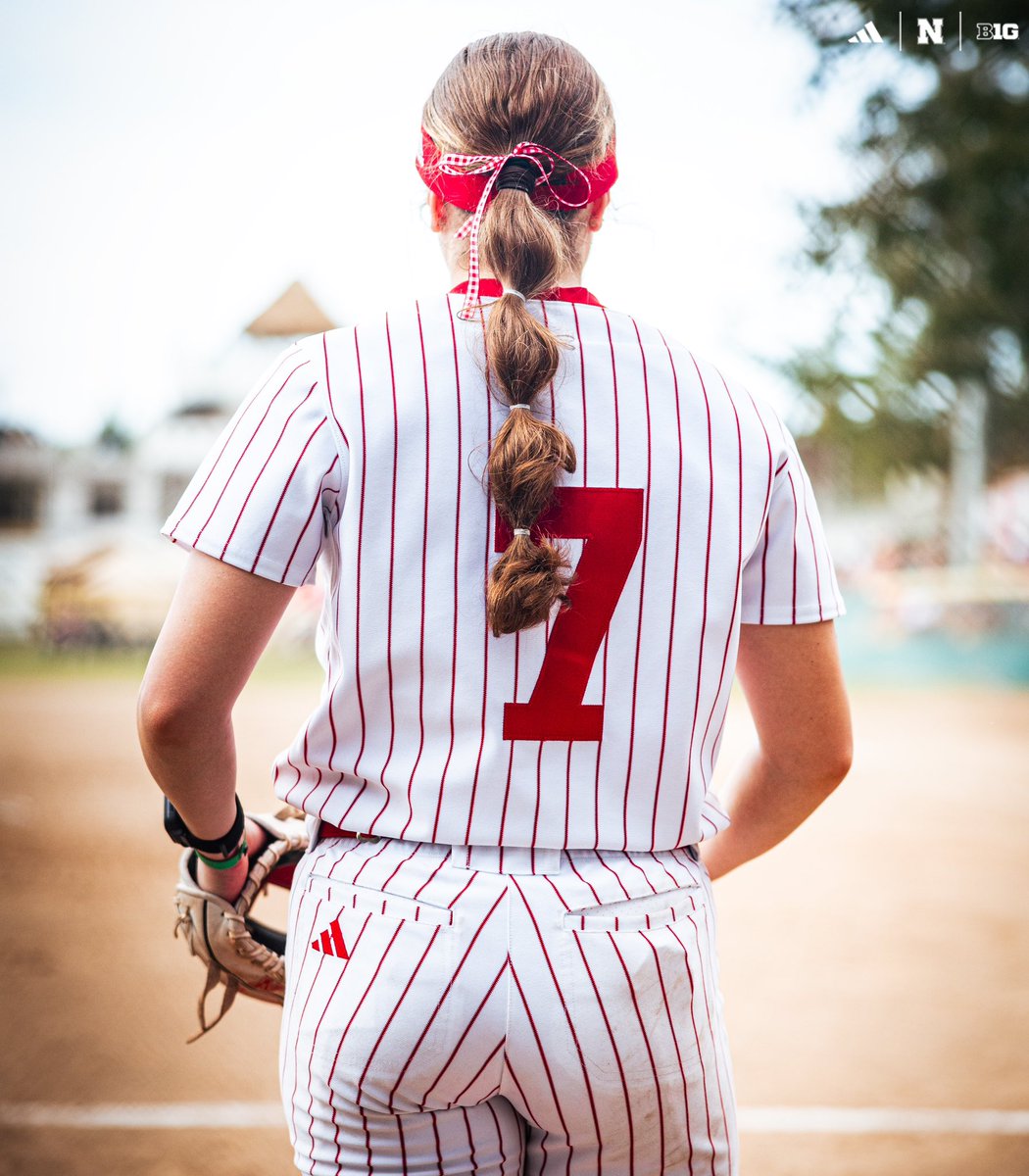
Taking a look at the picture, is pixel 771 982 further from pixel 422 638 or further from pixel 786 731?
pixel 422 638

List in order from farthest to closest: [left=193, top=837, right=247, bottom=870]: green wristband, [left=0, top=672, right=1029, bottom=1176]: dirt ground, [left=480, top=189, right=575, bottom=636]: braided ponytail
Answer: [left=0, top=672, right=1029, bottom=1176]: dirt ground → [left=193, top=837, right=247, bottom=870]: green wristband → [left=480, top=189, right=575, bottom=636]: braided ponytail

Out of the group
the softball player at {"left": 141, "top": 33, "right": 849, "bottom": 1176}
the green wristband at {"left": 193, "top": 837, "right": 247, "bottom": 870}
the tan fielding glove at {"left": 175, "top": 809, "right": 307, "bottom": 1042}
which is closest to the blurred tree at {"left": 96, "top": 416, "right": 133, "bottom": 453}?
the tan fielding glove at {"left": 175, "top": 809, "right": 307, "bottom": 1042}

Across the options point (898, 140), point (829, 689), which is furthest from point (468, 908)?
point (898, 140)

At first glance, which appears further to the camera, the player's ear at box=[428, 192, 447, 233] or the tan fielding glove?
the tan fielding glove

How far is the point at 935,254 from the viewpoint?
1372cm

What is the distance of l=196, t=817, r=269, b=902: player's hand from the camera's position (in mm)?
1149

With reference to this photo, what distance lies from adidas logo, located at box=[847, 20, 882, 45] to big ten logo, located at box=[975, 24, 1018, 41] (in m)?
1.07

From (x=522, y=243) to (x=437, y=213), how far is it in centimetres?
14

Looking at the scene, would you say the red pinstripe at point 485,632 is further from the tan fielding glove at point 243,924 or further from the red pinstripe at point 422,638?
the tan fielding glove at point 243,924

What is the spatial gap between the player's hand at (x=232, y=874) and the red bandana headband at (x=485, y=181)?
0.62m

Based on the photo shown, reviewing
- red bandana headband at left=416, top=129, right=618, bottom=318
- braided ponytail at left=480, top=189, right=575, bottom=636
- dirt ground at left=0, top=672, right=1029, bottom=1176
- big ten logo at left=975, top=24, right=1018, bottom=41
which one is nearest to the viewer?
braided ponytail at left=480, top=189, right=575, bottom=636

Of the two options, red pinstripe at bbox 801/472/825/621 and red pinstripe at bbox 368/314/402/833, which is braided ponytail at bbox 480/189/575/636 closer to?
red pinstripe at bbox 368/314/402/833

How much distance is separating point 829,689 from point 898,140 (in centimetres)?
1401

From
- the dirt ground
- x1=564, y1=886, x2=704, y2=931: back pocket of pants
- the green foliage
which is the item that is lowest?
the dirt ground
